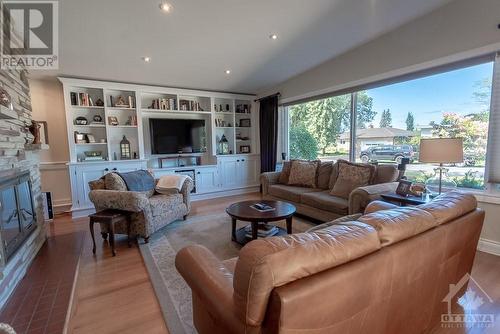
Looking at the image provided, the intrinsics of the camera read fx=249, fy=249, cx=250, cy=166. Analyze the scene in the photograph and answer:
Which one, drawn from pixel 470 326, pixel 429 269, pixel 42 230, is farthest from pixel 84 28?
pixel 470 326

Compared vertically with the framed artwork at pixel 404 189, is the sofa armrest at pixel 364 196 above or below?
below

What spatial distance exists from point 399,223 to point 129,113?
16.5 ft

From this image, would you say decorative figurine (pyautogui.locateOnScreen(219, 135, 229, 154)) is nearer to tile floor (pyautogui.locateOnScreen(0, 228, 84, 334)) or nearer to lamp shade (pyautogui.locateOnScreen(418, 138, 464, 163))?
tile floor (pyautogui.locateOnScreen(0, 228, 84, 334))

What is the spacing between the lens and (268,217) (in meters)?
2.61

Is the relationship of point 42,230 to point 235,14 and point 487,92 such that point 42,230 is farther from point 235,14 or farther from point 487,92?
point 487,92

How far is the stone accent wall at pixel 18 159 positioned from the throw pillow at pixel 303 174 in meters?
3.48

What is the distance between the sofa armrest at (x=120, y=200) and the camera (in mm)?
2908

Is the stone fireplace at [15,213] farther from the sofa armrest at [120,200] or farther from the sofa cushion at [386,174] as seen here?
the sofa cushion at [386,174]

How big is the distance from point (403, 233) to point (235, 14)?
296 centimetres

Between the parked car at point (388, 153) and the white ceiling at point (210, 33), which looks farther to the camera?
the parked car at point (388, 153)

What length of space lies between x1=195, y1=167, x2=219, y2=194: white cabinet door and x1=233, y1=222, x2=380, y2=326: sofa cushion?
4.46m

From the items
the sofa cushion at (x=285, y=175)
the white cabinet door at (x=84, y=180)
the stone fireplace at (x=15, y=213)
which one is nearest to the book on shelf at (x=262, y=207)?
the sofa cushion at (x=285, y=175)

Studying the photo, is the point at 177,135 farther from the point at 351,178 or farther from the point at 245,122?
the point at 351,178

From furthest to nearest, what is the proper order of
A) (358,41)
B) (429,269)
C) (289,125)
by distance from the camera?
(289,125) → (358,41) → (429,269)
